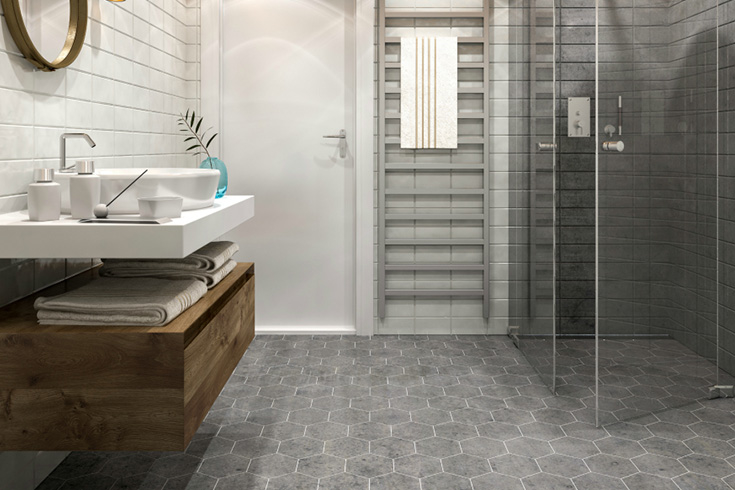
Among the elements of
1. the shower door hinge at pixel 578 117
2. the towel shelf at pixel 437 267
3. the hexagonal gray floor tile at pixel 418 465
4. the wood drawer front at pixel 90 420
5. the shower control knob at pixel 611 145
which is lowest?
the hexagonal gray floor tile at pixel 418 465

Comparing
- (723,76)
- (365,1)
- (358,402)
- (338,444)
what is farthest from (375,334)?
(723,76)

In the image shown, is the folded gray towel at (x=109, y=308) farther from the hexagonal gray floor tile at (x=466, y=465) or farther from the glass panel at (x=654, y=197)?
the glass panel at (x=654, y=197)

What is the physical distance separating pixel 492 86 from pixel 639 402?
2071 millimetres

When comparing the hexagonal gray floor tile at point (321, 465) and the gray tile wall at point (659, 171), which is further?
the gray tile wall at point (659, 171)

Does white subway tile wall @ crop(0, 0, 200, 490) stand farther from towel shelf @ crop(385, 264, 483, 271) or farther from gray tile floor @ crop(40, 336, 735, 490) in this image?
towel shelf @ crop(385, 264, 483, 271)

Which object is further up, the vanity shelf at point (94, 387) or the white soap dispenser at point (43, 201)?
the white soap dispenser at point (43, 201)

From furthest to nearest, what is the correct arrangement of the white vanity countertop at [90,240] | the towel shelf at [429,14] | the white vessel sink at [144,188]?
the towel shelf at [429,14], the white vessel sink at [144,188], the white vanity countertop at [90,240]

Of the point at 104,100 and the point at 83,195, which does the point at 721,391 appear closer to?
the point at 83,195

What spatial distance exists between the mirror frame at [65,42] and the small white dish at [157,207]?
28.5 inches

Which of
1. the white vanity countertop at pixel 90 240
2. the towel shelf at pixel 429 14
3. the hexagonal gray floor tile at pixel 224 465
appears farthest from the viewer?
the towel shelf at pixel 429 14

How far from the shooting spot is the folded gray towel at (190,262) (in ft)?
6.66

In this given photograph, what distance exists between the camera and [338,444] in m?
2.40

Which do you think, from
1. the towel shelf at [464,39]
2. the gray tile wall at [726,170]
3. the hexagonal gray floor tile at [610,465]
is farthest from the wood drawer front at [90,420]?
the towel shelf at [464,39]

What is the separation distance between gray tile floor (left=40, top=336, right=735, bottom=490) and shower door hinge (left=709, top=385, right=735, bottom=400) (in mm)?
35
